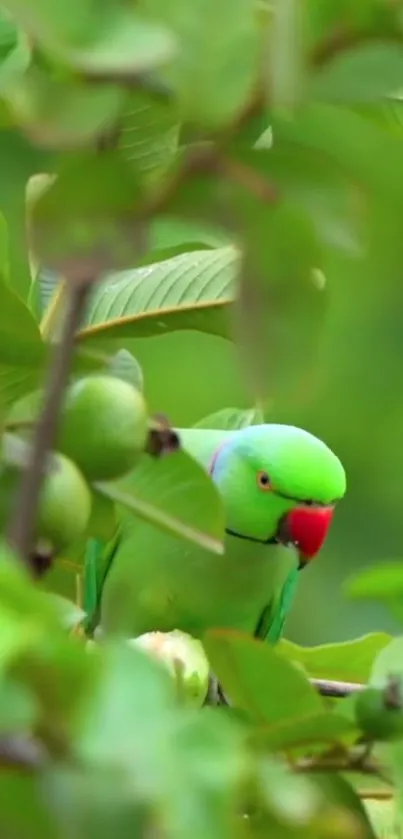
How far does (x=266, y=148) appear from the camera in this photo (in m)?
0.28

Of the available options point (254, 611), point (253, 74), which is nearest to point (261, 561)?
point (254, 611)

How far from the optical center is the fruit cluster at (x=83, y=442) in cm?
35

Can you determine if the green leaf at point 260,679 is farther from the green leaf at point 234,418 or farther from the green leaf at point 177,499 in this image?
the green leaf at point 234,418

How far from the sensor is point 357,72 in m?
0.26

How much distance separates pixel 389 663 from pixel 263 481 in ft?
3.02

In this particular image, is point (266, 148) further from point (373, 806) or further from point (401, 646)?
point (373, 806)

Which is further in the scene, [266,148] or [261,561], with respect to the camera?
[261,561]

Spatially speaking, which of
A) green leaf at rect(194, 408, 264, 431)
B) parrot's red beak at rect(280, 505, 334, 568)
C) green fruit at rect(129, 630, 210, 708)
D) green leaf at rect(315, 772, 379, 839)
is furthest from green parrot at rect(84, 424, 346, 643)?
green leaf at rect(315, 772, 379, 839)

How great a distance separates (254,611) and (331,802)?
0.99 metres

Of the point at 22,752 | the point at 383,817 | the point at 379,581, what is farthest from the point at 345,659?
the point at 22,752

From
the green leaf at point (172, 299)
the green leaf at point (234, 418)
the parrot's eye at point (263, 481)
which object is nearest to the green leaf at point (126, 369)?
the green leaf at point (172, 299)

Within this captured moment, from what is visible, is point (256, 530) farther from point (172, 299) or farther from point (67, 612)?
point (67, 612)

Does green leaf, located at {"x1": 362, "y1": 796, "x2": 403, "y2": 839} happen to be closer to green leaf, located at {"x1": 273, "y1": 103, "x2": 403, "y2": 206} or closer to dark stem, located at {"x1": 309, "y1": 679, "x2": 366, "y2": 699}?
dark stem, located at {"x1": 309, "y1": 679, "x2": 366, "y2": 699}

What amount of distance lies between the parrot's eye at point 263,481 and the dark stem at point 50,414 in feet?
3.34
